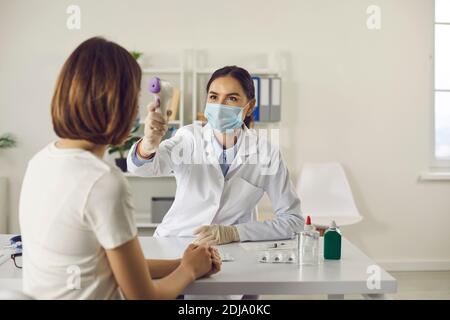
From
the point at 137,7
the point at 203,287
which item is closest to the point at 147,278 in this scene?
the point at 203,287

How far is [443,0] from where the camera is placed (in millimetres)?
4551

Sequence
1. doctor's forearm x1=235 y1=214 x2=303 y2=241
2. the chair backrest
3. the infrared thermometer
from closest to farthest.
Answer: the infrared thermometer, doctor's forearm x1=235 y1=214 x2=303 y2=241, the chair backrest

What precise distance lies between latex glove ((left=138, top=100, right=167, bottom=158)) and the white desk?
0.44m

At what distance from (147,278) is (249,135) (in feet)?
3.87

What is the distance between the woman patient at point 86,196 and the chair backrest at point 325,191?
3132 mm

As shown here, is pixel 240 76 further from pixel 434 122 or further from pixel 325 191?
pixel 434 122

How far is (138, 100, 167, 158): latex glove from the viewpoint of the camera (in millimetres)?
1960

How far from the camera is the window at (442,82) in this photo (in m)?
4.54

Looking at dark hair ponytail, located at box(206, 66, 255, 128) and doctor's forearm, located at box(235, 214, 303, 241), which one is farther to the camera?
dark hair ponytail, located at box(206, 66, 255, 128)

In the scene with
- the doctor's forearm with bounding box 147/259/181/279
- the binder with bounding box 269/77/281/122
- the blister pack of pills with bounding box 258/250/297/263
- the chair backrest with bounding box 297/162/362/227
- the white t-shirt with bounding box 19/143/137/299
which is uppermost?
the binder with bounding box 269/77/281/122

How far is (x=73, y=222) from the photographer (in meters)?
1.18

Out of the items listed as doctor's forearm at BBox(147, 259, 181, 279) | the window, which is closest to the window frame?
the window

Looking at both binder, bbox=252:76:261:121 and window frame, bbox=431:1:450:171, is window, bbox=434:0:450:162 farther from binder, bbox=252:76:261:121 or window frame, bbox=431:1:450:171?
binder, bbox=252:76:261:121

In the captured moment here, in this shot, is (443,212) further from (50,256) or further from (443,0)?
(50,256)
